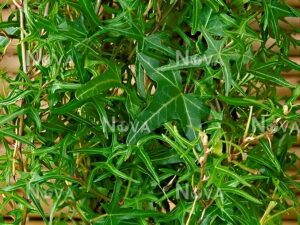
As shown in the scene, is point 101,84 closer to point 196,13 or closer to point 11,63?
point 196,13

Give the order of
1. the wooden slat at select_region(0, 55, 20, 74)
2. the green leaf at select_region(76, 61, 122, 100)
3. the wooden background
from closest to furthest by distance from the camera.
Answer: the green leaf at select_region(76, 61, 122, 100), the wooden background, the wooden slat at select_region(0, 55, 20, 74)

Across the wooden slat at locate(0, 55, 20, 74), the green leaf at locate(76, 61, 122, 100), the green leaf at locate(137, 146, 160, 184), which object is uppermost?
the green leaf at locate(76, 61, 122, 100)

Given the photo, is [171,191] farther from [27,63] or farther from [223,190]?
[27,63]

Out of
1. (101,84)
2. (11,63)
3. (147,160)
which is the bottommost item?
(11,63)

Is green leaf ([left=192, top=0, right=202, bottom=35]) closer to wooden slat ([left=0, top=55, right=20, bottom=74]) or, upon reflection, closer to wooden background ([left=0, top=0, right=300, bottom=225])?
wooden background ([left=0, top=0, right=300, bottom=225])

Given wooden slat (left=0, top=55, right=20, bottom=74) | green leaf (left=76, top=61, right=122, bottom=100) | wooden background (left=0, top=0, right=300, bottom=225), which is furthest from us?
wooden slat (left=0, top=55, right=20, bottom=74)

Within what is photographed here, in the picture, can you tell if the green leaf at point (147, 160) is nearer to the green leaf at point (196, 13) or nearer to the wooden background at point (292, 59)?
the green leaf at point (196, 13)

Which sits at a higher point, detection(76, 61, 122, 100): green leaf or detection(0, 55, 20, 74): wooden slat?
detection(76, 61, 122, 100): green leaf

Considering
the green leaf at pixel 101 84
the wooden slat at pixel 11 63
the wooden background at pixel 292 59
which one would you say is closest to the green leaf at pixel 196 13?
the green leaf at pixel 101 84

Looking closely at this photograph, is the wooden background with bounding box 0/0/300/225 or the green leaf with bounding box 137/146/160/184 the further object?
the wooden background with bounding box 0/0/300/225

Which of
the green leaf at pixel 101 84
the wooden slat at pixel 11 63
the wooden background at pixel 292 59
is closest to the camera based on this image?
the green leaf at pixel 101 84

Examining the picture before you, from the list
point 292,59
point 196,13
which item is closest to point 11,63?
point 292,59

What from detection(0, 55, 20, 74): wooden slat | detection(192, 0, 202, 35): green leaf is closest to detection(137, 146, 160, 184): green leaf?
detection(192, 0, 202, 35): green leaf
